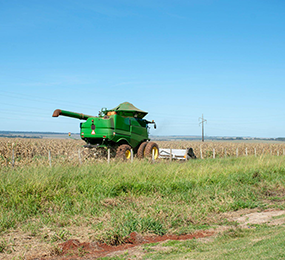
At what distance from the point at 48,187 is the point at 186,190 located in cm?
421

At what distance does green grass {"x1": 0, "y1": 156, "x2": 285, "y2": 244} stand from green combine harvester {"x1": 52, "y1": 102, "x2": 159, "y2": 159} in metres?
3.29

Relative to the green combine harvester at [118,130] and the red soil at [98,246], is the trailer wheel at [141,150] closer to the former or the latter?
the green combine harvester at [118,130]

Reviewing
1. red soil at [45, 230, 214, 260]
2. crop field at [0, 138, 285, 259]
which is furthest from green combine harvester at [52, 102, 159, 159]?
red soil at [45, 230, 214, 260]

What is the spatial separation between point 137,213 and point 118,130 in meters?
8.27

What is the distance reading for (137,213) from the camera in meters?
6.99

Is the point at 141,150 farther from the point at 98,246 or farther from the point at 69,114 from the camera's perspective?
the point at 98,246

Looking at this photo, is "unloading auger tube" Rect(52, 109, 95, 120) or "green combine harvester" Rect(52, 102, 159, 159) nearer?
"unloading auger tube" Rect(52, 109, 95, 120)

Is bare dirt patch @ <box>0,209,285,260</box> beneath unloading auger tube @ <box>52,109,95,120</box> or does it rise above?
beneath

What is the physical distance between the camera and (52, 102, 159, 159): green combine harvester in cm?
1453

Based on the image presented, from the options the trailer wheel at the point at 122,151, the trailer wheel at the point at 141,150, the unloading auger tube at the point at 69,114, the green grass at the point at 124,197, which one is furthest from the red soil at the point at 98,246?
the trailer wheel at the point at 141,150

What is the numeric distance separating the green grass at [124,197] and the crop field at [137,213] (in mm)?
25

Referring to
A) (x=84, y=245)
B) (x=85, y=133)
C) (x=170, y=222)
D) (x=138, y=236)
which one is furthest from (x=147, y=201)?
(x=85, y=133)

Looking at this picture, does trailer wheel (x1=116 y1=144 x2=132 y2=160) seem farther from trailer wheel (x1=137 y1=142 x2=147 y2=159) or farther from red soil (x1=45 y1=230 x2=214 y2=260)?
red soil (x1=45 y1=230 x2=214 y2=260)

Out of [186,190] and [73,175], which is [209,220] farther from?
[73,175]
